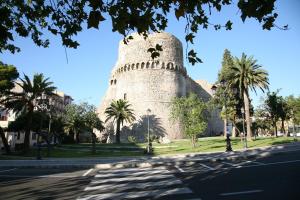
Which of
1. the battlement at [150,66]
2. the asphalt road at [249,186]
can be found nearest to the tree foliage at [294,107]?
the battlement at [150,66]

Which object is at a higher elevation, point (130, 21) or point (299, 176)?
point (130, 21)

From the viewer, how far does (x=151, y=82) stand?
5606cm

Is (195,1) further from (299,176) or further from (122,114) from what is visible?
(122,114)

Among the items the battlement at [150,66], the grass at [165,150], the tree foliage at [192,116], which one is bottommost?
the grass at [165,150]

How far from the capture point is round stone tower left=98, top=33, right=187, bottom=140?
53.9m

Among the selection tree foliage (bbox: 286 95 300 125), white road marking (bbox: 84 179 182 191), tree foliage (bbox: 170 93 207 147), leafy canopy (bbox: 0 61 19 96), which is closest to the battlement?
tree foliage (bbox: 170 93 207 147)

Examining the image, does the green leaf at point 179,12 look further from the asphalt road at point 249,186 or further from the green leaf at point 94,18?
the asphalt road at point 249,186

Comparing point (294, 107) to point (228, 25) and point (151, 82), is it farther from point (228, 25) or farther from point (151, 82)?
point (228, 25)

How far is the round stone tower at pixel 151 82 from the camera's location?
5394 centimetres

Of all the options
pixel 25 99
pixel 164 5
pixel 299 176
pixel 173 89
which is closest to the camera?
pixel 164 5

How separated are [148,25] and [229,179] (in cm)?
703

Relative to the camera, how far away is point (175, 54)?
5888cm

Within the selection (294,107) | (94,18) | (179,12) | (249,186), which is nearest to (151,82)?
(294,107)

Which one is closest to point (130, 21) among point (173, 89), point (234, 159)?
point (234, 159)
